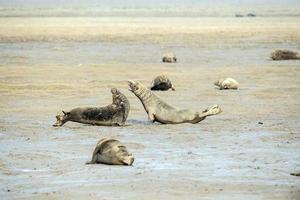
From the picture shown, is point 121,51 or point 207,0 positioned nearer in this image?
point 121,51

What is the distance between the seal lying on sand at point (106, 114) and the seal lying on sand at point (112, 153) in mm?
2815

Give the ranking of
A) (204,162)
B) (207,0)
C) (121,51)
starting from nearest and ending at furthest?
1. (204,162)
2. (121,51)
3. (207,0)

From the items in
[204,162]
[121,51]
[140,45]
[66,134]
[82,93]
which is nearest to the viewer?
[204,162]

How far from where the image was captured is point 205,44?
113 ft

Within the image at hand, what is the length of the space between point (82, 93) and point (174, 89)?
1630 mm

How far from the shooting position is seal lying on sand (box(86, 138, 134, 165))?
9.29 metres

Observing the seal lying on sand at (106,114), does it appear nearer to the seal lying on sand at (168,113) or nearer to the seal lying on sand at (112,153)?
the seal lying on sand at (168,113)

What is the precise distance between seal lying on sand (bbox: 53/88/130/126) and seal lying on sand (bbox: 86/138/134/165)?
9.24 feet

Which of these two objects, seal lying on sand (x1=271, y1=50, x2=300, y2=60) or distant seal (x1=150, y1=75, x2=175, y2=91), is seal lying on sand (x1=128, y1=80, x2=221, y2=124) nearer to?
distant seal (x1=150, y1=75, x2=175, y2=91)

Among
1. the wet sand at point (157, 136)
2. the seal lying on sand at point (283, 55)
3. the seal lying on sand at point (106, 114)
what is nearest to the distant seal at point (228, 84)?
the wet sand at point (157, 136)

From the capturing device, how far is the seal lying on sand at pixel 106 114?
40.0 feet

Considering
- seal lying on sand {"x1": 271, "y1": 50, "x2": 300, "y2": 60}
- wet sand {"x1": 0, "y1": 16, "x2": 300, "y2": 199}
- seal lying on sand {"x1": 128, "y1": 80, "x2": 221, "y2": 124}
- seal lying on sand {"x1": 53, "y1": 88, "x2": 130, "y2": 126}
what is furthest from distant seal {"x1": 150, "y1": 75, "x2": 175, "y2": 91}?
seal lying on sand {"x1": 271, "y1": 50, "x2": 300, "y2": 60}

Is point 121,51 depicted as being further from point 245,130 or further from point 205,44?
point 245,130

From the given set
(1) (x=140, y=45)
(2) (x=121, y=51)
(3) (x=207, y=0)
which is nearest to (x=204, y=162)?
(2) (x=121, y=51)
